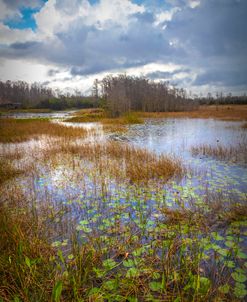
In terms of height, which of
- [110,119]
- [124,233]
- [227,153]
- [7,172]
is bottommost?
[124,233]

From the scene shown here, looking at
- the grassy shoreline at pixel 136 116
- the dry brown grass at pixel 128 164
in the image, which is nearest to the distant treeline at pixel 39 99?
the grassy shoreline at pixel 136 116

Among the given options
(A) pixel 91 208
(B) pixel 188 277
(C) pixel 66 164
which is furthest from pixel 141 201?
(C) pixel 66 164

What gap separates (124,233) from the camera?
10.7 feet

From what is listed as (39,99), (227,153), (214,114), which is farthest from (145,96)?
(39,99)

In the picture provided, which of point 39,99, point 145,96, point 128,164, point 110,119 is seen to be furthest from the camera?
point 39,99

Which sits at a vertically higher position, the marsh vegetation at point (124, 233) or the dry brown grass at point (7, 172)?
the dry brown grass at point (7, 172)

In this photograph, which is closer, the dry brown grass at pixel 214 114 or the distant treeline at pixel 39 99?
the dry brown grass at pixel 214 114

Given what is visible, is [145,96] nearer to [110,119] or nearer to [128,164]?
[110,119]

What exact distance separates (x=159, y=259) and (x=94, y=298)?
40.7 inches

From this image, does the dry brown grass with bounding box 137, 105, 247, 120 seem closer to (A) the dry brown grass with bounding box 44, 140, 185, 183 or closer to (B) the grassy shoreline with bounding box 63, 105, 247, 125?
(B) the grassy shoreline with bounding box 63, 105, 247, 125

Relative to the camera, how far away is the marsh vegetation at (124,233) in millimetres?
2141

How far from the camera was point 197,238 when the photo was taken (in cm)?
298

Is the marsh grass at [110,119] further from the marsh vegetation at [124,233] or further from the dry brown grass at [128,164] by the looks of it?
the marsh vegetation at [124,233]

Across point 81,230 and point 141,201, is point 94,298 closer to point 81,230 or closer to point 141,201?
point 81,230
